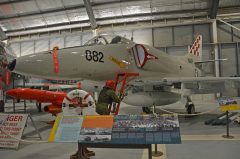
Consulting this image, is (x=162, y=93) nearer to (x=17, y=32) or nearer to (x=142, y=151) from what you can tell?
(x=142, y=151)

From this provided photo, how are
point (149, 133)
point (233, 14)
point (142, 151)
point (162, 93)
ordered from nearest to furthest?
point (149, 133) < point (142, 151) < point (162, 93) < point (233, 14)

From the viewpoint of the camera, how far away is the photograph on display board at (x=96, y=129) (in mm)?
2479

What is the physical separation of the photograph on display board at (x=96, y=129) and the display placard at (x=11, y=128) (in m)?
1.85

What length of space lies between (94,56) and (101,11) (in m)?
11.7

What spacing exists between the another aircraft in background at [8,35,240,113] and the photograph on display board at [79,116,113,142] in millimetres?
2562

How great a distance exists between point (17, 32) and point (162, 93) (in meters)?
16.5

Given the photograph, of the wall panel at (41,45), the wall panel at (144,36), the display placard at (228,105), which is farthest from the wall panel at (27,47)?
the display placard at (228,105)

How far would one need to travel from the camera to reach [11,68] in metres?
4.77

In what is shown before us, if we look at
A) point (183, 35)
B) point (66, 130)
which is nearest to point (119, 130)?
point (66, 130)

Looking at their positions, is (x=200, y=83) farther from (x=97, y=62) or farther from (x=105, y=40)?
(x=97, y=62)

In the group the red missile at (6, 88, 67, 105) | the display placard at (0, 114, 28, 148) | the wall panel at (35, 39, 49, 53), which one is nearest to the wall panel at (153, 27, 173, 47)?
the wall panel at (35, 39, 49, 53)

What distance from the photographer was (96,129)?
2.62m

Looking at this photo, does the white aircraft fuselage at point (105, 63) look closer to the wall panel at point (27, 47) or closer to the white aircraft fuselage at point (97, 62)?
the white aircraft fuselage at point (97, 62)

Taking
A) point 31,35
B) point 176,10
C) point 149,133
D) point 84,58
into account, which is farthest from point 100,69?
point 31,35
